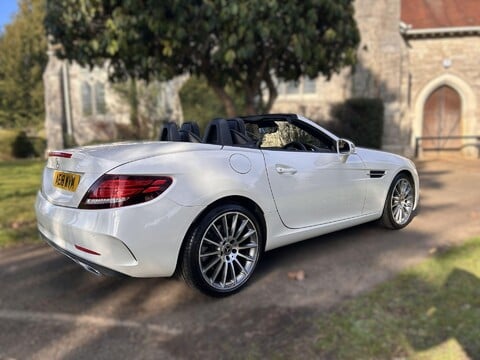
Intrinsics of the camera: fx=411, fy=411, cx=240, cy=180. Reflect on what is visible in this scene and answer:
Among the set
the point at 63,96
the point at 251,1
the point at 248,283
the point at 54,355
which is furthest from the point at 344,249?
the point at 63,96

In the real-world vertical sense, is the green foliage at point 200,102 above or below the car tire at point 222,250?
above

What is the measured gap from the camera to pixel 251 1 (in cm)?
693

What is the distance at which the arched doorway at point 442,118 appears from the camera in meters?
17.0

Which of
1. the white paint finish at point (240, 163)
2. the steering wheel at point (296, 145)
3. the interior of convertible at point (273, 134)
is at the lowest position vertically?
the white paint finish at point (240, 163)

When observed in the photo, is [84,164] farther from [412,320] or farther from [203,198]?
[412,320]

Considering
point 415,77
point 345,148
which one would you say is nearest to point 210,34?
point 345,148

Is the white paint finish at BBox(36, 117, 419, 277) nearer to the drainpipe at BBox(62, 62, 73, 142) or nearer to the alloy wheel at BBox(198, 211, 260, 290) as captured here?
the alloy wheel at BBox(198, 211, 260, 290)

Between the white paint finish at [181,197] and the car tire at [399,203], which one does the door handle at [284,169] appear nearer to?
the white paint finish at [181,197]

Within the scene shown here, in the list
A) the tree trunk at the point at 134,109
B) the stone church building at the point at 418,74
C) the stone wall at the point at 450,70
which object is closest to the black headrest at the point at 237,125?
the stone church building at the point at 418,74

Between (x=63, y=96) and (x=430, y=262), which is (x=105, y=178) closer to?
(x=430, y=262)

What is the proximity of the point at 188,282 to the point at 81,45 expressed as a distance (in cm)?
688

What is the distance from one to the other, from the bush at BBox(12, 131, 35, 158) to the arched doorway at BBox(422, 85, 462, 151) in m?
19.0

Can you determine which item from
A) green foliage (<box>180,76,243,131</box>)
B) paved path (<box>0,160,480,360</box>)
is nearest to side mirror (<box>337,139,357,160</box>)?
paved path (<box>0,160,480,360</box>)

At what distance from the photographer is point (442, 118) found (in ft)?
56.6
